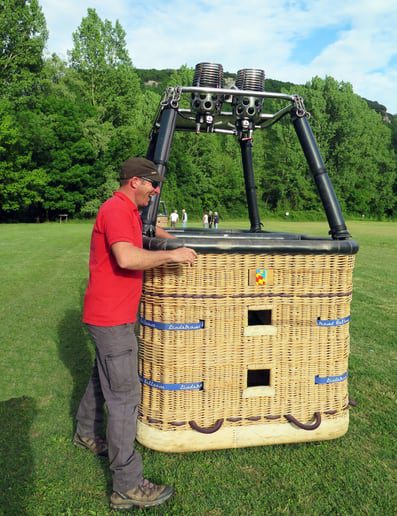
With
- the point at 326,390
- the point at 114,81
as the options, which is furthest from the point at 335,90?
the point at 326,390

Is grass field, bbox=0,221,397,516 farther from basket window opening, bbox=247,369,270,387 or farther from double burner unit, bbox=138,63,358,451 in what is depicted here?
basket window opening, bbox=247,369,270,387

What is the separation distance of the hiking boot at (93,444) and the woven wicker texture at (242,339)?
1.05 feet

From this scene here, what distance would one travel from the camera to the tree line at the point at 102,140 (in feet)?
141

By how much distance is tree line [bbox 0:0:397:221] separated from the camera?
4309 cm

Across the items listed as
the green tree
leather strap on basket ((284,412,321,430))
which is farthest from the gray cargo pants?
the green tree

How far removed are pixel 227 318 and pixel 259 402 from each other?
0.60 meters

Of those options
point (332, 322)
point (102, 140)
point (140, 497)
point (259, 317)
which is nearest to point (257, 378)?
point (259, 317)

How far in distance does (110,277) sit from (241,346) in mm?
987

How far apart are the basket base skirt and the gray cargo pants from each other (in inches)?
15.6

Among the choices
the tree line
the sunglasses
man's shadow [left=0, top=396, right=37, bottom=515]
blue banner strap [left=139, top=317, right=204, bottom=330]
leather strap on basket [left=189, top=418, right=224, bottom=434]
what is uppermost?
the tree line

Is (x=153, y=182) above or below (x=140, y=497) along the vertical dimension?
above

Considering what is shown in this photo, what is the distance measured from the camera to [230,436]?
3.21 m

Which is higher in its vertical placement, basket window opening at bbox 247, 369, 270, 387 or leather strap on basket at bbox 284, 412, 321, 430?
basket window opening at bbox 247, 369, 270, 387

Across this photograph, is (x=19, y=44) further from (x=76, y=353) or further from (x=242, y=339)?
(x=242, y=339)
